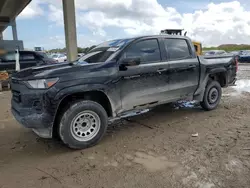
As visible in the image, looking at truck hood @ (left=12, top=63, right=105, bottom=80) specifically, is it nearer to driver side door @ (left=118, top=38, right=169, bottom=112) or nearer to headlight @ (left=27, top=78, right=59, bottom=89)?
headlight @ (left=27, top=78, right=59, bottom=89)

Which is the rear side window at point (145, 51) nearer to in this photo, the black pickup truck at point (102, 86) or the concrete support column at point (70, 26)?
the black pickup truck at point (102, 86)

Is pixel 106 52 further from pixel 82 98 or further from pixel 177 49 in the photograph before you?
pixel 177 49

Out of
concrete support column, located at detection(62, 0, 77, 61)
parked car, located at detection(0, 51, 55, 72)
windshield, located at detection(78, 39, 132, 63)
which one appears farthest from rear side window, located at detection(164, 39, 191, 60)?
parked car, located at detection(0, 51, 55, 72)

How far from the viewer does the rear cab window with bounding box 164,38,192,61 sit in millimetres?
5176

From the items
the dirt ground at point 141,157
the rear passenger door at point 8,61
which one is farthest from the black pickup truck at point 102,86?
the rear passenger door at point 8,61

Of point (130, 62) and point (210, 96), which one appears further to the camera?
point (210, 96)

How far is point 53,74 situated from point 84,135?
3.82ft

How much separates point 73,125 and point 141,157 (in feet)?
4.03

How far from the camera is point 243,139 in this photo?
14.3 ft

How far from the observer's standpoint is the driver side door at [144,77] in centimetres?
443

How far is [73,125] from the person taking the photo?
3.95 meters

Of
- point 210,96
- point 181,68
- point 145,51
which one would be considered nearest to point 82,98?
point 145,51

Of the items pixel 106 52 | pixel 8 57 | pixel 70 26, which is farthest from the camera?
pixel 8 57

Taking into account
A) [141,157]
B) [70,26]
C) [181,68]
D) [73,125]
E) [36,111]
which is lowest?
[141,157]
